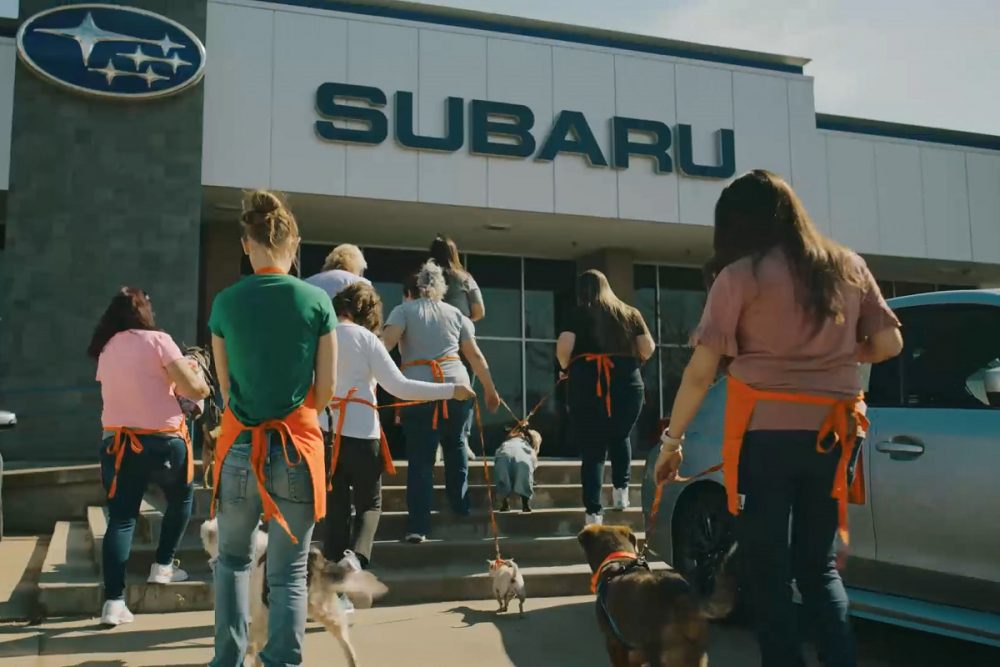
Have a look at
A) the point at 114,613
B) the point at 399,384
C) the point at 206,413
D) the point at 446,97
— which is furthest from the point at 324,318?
the point at 446,97

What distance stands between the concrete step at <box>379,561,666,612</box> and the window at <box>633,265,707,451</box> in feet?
30.3

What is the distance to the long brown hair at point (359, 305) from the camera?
4539 millimetres

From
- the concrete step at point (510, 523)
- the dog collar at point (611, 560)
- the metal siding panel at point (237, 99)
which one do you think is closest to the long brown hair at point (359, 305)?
the dog collar at point (611, 560)

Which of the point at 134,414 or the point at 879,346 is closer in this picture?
the point at 879,346

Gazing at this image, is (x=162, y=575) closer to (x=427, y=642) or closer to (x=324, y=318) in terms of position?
(x=427, y=642)

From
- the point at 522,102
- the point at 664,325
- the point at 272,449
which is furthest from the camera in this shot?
the point at 664,325

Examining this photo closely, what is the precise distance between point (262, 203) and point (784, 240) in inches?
72.5

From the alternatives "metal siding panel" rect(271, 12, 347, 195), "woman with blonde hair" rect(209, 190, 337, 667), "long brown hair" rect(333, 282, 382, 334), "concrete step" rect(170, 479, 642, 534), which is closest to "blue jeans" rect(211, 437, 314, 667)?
"woman with blonde hair" rect(209, 190, 337, 667)

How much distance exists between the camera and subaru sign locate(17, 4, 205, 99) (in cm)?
1038

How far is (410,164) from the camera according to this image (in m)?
11.6

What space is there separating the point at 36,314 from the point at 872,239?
461 inches

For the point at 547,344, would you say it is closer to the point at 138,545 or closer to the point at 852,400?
the point at 138,545

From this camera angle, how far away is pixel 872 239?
13.9m

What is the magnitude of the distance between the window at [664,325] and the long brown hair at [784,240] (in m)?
12.0
